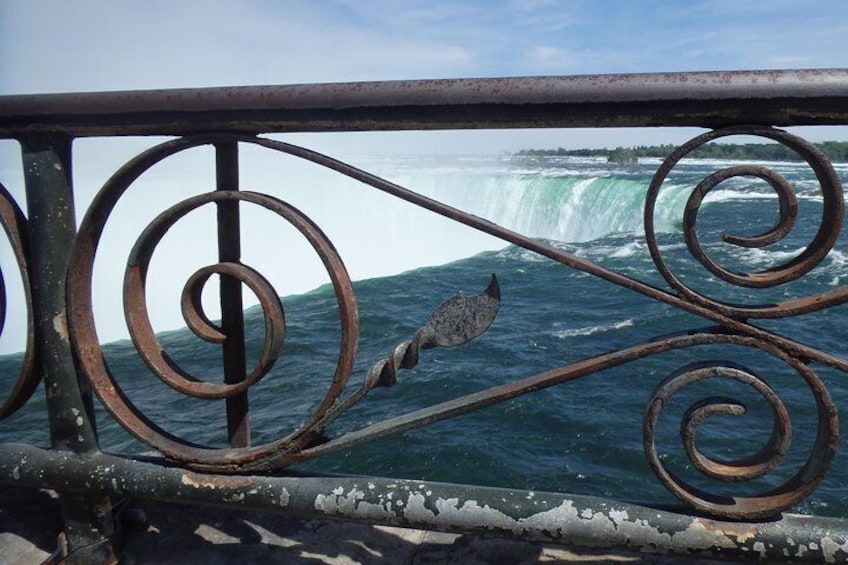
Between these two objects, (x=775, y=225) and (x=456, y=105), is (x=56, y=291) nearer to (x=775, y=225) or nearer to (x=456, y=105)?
(x=456, y=105)

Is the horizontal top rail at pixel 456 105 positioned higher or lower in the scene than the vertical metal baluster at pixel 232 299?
higher

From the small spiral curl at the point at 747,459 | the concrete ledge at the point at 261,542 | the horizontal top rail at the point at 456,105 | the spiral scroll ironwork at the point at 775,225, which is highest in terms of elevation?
the horizontal top rail at the point at 456,105

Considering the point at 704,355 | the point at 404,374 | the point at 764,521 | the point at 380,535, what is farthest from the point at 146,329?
the point at 704,355

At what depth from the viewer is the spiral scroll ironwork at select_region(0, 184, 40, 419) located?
1230 millimetres

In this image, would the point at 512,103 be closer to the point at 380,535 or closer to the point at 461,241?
the point at 380,535

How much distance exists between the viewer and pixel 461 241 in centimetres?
1814

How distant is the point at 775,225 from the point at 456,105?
18.1 inches

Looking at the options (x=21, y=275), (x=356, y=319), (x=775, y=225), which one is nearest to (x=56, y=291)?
(x=21, y=275)

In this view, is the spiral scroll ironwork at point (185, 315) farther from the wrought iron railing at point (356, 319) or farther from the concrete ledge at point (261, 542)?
the concrete ledge at point (261, 542)

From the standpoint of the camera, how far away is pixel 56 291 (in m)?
1.23

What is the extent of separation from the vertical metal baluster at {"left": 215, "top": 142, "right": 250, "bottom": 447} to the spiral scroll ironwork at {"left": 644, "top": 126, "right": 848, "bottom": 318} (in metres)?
0.69

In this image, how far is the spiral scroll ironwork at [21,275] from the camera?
1.23m

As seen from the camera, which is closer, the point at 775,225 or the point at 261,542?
the point at 775,225

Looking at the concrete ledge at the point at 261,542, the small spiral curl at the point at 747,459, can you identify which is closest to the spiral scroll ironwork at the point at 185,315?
the concrete ledge at the point at 261,542
